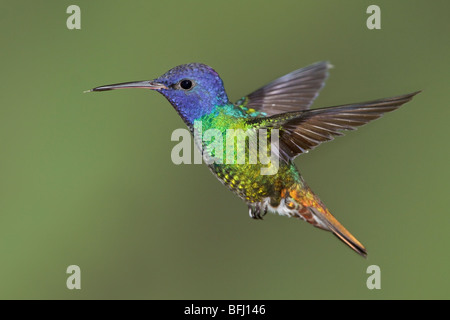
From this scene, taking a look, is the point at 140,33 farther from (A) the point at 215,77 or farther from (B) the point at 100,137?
(A) the point at 215,77

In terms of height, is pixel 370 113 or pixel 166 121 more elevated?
pixel 166 121

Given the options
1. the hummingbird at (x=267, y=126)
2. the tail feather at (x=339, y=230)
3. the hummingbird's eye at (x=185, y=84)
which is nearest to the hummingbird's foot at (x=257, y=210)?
the hummingbird at (x=267, y=126)

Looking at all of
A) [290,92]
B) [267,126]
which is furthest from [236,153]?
[290,92]

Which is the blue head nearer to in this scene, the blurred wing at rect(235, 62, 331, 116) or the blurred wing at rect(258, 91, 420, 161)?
the blurred wing at rect(258, 91, 420, 161)

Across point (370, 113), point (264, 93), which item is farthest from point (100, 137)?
point (370, 113)

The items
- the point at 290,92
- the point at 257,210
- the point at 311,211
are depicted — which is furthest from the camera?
the point at 290,92

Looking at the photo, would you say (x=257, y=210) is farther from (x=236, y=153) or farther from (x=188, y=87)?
(x=188, y=87)
